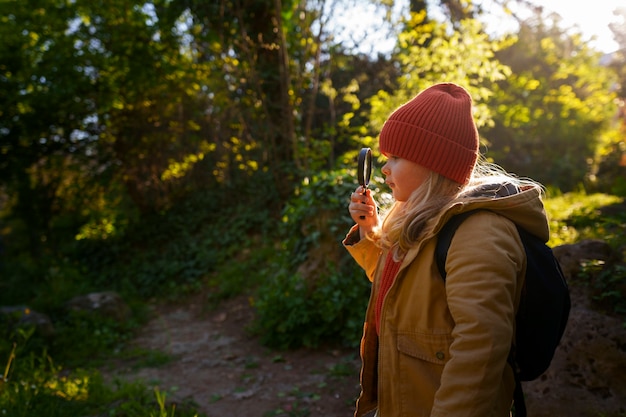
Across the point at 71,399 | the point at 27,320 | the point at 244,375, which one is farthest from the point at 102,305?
the point at 71,399

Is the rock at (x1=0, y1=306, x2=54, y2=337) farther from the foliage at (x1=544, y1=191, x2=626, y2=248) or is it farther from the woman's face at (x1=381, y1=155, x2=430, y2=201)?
the foliage at (x1=544, y1=191, x2=626, y2=248)

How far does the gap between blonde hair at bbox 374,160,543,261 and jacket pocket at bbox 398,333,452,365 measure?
0.91 ft

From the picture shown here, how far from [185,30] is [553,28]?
421 inches

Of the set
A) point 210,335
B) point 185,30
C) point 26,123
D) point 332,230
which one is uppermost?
point 185,30

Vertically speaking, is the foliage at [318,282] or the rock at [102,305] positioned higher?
the foliage at [318,282]

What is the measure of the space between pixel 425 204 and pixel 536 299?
0.43 m

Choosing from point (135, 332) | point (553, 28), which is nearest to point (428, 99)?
point (135, 332)

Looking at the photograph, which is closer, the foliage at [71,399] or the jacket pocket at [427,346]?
the jacket pocket at [427,346]

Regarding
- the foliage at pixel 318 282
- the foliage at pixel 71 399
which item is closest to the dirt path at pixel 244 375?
the foliage at pixel 318 282

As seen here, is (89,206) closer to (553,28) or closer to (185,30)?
(185,30)

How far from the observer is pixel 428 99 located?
1.68 m

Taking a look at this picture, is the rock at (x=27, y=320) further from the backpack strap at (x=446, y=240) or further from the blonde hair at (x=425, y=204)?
the backpack strap at (x=446, y=240)

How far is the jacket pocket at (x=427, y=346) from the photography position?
147 cm

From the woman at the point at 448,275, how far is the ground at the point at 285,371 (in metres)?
1.64
